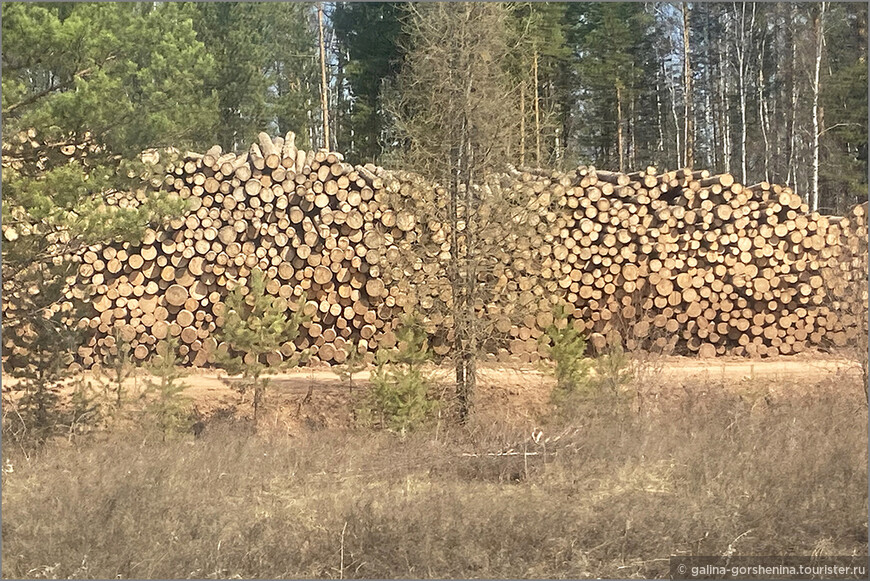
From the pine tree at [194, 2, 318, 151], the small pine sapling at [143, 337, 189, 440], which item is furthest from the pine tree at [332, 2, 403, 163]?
the small pine sapling at [143, 337, 189, 440]

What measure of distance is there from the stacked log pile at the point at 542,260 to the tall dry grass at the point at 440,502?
283 cm

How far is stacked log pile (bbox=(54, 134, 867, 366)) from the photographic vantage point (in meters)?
9.86

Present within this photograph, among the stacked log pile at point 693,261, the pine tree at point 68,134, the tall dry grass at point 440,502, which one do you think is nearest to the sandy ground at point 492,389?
the tall dry grass at point 440,502

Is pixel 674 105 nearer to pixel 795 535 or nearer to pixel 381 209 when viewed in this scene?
pixel 381 209

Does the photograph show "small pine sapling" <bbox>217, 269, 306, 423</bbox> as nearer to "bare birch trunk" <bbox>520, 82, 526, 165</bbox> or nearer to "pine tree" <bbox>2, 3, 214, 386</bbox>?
"pine tree" <bbox>2, 3, 214, 386</bbox>

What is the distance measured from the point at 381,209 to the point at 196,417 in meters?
3.36

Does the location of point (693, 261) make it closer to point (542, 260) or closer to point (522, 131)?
point (542, 260)

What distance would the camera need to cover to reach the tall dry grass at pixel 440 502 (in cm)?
452

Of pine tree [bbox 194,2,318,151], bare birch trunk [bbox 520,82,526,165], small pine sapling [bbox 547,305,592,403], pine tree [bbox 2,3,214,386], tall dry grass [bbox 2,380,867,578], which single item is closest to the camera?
tall dry grass [bbox 2,380,867,578]

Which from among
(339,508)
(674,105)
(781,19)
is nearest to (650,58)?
(674,105)

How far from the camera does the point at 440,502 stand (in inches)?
200

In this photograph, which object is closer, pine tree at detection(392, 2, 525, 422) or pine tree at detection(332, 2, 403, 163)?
pine tree at detection(392, 2, 525, 422)

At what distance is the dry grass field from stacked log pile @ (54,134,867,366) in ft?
8.05

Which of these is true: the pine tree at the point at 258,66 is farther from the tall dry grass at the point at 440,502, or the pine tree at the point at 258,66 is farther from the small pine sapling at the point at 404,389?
the tall dry grass at the point at 440,502
